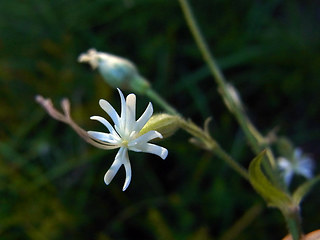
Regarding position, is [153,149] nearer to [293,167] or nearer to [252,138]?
[252,138]

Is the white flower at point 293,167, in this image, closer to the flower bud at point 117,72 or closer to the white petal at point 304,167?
the white petal at point 304,167

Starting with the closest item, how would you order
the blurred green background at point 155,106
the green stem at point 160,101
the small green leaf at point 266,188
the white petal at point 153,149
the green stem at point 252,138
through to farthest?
1. the white petal at point 153,149
2. the small green leaf at point 266,188
3. the green stem at point 252,138
4. the green stem at point 160,101
5. the blurred green background at point 155,106

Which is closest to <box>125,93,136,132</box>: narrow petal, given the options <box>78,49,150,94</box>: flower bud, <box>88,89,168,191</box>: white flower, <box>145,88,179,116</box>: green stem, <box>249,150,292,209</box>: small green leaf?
<box>88,89,168,191</box>: white flower

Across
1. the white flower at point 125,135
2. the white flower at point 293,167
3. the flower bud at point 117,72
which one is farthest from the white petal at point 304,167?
the white flower at point 125,135

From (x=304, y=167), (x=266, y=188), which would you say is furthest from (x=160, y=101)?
(x=304, y=167)

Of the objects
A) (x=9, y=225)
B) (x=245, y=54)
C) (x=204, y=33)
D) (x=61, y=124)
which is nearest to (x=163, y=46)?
(x=204, y=33)

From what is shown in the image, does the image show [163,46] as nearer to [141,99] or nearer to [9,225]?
[141,99]
